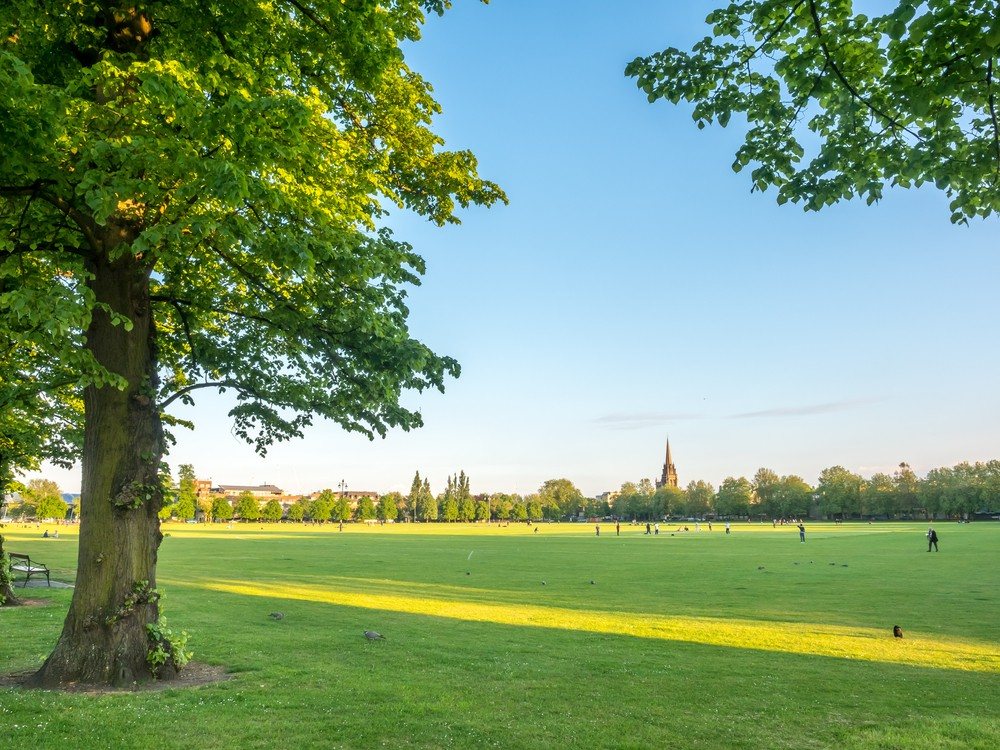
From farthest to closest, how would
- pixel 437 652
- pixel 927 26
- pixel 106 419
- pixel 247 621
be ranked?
pixel 247 621
pixel 437 652
pixel 106 419
pixel 927 26

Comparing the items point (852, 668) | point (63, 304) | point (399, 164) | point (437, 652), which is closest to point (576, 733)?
point (437, 652)

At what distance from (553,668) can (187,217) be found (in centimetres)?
917

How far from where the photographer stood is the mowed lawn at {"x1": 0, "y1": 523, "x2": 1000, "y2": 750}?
27.0ft

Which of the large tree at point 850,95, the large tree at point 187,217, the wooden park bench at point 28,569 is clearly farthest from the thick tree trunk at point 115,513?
the wooden park bench at point 28,569

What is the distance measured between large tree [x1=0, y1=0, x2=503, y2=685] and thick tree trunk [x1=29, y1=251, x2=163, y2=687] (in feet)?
0.09

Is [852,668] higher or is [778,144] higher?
[778,144]

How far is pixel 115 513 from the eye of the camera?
33.7ft

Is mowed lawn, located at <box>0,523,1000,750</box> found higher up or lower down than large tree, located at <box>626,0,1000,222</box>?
lower down

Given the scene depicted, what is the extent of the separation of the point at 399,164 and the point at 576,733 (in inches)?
398

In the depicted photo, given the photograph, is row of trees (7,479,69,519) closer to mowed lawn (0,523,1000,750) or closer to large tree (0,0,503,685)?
mowed lawn (0,523,1000,750)

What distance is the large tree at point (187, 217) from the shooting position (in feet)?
25.2

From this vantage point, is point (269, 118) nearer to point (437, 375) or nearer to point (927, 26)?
point (437, 375)

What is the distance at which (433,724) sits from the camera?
8.57m

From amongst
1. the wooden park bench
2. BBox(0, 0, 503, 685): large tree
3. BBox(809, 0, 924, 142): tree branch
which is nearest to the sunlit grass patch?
the wooden park bench
